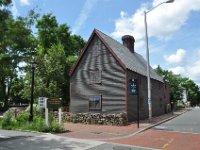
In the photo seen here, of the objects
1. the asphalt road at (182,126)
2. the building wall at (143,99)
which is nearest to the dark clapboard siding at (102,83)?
the building wall at (143,99)

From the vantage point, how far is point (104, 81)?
28516mm

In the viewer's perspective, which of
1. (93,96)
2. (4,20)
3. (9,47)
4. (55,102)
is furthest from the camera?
(93,96)

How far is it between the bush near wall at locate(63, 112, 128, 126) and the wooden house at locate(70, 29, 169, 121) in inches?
102

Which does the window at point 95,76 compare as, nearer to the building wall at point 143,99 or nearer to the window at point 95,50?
the window at point 95,50

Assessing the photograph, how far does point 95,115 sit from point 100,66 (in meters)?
6.07

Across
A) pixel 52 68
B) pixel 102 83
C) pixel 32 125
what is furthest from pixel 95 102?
pixel 52 68

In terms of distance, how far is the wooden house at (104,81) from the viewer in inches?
1069

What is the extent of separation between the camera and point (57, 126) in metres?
18.5

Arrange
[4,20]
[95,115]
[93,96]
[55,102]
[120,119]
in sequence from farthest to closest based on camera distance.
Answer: [93,96] < [95,115] < [120,119] < [55,102] < [4,20]

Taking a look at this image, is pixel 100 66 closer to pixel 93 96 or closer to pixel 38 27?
pixel 93 96

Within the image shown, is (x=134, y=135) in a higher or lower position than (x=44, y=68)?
lower

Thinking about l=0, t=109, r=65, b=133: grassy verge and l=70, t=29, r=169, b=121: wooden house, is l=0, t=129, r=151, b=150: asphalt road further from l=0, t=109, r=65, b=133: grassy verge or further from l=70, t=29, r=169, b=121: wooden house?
l=70, t=29, r=169, b=121: wooden house

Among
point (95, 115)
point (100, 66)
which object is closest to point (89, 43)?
point (100, 66)

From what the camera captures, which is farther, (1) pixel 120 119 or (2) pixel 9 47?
(1) pixel 120 119
